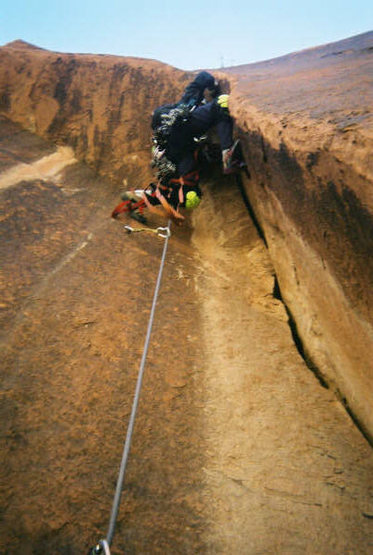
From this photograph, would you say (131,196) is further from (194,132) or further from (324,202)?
(324,202)

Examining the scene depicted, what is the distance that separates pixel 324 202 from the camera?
1938mm

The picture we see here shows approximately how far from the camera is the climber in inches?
153

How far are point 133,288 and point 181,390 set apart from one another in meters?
1.19

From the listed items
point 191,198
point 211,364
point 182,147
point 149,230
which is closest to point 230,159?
point 191,198

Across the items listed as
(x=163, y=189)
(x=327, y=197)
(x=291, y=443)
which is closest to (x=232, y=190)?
(x=163, y=189)

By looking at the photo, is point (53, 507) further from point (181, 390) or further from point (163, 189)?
point (163, 189)

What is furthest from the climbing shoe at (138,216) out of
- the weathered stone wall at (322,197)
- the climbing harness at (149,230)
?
the weathered stone wall at (322,197)

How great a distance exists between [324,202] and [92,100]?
5111 mm

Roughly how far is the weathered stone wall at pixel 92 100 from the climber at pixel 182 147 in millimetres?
1044

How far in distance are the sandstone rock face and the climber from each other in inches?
19.0

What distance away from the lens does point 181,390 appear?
248 centimetres

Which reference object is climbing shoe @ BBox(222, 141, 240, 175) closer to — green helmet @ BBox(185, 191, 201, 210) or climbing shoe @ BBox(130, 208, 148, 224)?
green helmet @ BBox(185, 191, 201, 210)

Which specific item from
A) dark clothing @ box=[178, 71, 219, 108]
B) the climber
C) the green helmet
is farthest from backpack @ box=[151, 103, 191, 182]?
the green helmet

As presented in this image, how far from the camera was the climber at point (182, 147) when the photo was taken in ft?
12.7
